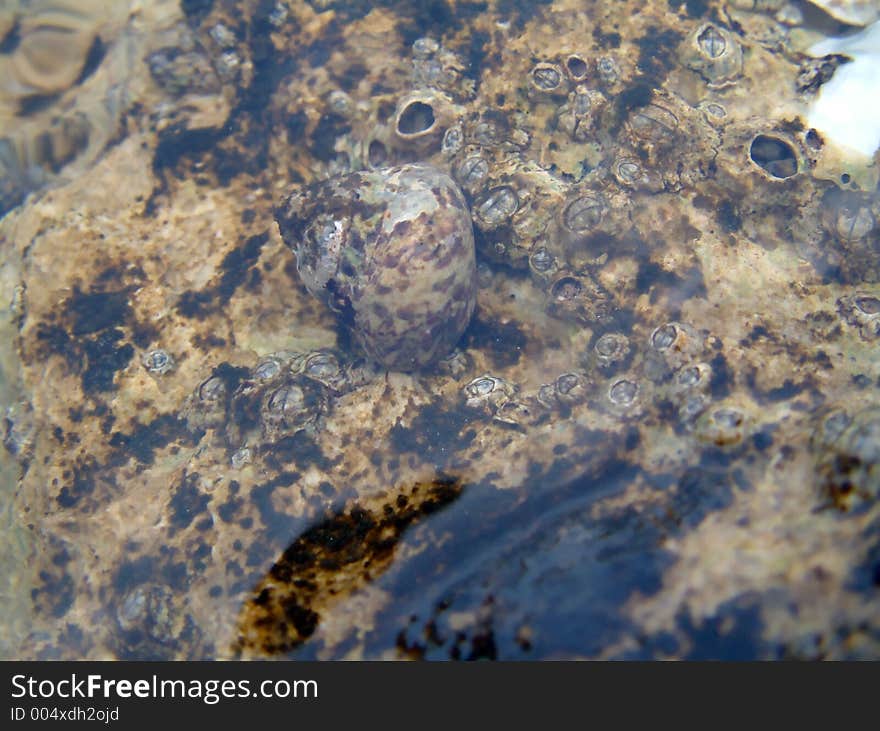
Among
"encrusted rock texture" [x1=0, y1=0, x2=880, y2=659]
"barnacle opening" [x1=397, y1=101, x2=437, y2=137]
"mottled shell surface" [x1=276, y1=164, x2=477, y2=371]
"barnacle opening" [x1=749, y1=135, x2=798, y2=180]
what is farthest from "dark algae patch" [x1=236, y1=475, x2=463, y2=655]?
"barnacle opening" [x1=749, y1=135, x2=798, y2=180]

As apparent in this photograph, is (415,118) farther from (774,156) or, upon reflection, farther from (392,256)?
(774,156)

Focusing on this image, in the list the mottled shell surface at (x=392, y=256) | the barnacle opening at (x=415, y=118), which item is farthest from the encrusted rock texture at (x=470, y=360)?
the mottled shell surface at (x=392, y=256)

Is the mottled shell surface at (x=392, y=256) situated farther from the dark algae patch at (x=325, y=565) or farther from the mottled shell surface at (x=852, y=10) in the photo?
the mottled shell surface at (x=852, y=10)

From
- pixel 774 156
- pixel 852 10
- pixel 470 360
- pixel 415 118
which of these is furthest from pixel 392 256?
pixel 852 10

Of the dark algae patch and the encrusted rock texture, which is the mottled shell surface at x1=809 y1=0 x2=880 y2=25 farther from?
the dark algae patch

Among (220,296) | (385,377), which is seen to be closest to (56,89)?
(220,296)
